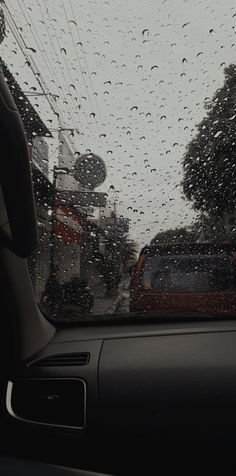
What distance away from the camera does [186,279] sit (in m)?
3.71

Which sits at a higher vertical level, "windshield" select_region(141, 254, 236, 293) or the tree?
the tree

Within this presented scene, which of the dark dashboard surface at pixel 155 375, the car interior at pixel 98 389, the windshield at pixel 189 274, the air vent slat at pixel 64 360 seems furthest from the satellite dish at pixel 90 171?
the air vent slat at pixel 64 360

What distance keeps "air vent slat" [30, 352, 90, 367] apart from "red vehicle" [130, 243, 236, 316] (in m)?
0.83

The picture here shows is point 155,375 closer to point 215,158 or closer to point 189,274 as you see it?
point 189,274

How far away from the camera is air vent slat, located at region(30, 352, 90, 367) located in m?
2.81

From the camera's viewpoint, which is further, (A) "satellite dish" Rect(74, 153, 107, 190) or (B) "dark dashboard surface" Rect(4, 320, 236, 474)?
(A) "satellite dish" Rect(74, 153, 107, 190)

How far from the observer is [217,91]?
4930 millimetres

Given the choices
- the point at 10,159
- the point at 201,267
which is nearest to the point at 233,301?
the point at 201,267

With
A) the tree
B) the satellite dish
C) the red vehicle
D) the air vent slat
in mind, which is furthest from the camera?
the tree

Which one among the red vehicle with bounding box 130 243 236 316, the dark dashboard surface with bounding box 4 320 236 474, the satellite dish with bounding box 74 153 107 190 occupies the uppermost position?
the satellite dish with bounding box 74 153 107 190

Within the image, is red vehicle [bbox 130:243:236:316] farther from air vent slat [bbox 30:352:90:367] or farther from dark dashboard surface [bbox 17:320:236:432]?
air vent slat [bbox 30:352:90:367]

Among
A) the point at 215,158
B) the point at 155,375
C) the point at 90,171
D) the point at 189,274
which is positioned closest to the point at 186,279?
the point at 189,274

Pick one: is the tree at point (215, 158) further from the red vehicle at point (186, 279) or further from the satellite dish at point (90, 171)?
the red vehicle at point (186, 279)

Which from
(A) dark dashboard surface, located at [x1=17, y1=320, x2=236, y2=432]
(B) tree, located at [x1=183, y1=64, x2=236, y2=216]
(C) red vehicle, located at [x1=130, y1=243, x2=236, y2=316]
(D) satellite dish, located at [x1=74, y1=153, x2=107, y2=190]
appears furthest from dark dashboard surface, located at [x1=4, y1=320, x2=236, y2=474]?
(B) tree, located at [x1=183, y1=64, x2=236, y2=216]
